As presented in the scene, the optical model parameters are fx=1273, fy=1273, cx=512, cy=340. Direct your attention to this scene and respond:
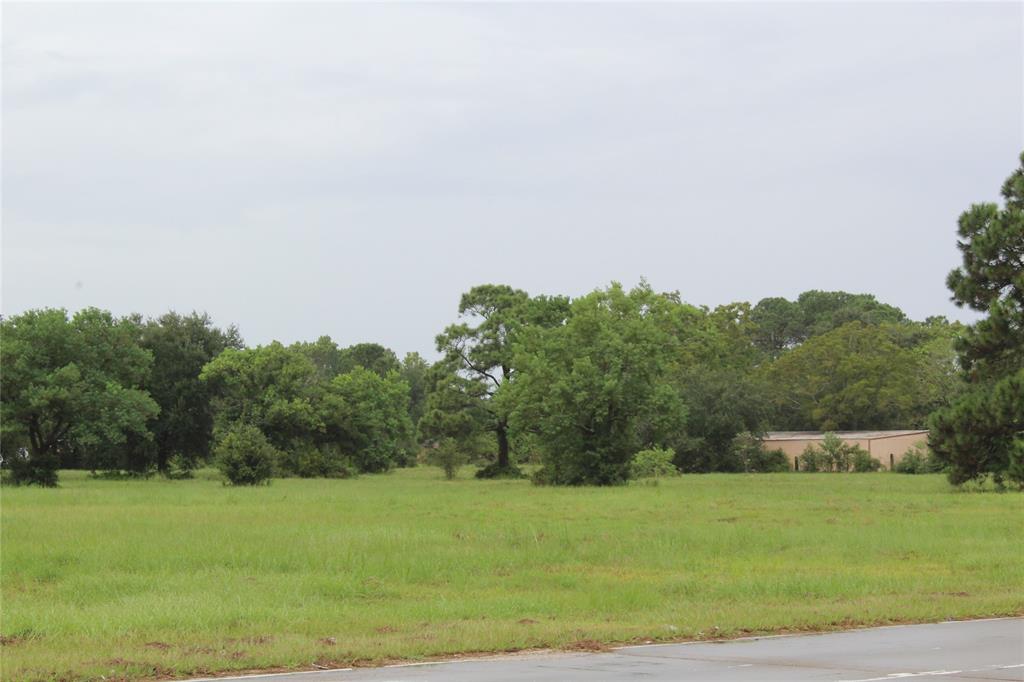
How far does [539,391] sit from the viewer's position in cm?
6725

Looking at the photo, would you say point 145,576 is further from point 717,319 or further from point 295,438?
point 717,319

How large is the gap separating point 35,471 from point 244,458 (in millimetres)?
11196

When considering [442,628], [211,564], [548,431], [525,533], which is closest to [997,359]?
[548,431]

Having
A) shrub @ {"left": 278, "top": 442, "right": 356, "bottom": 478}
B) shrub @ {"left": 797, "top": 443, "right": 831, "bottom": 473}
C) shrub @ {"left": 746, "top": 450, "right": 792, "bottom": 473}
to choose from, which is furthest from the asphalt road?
shrub @ {"left": 746, "top": 450, "right": 792, "bottom": 473}

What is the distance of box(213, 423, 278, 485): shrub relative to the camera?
6800 cm

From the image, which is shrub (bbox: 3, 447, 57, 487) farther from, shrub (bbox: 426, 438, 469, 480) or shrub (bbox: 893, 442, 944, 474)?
shrub (bbox: 893, 442, 944, 474)

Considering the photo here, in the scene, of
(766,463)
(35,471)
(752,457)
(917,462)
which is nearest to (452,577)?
(35,471)

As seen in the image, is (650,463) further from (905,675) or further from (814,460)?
(905,675)

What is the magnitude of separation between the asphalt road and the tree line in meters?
37.8

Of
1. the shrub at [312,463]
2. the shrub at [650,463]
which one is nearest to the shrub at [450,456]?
the shrub at [312,463]

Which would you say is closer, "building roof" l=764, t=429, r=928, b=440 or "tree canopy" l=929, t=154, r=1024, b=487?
"tree canopy" l=929, t=154, r=1024, b=487

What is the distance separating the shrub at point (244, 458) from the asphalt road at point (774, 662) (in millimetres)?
54696

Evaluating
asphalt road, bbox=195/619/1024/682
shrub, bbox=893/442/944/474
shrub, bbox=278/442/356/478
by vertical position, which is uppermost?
shrub, bbox=278/442/356/478

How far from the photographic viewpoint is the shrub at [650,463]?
72.9m
